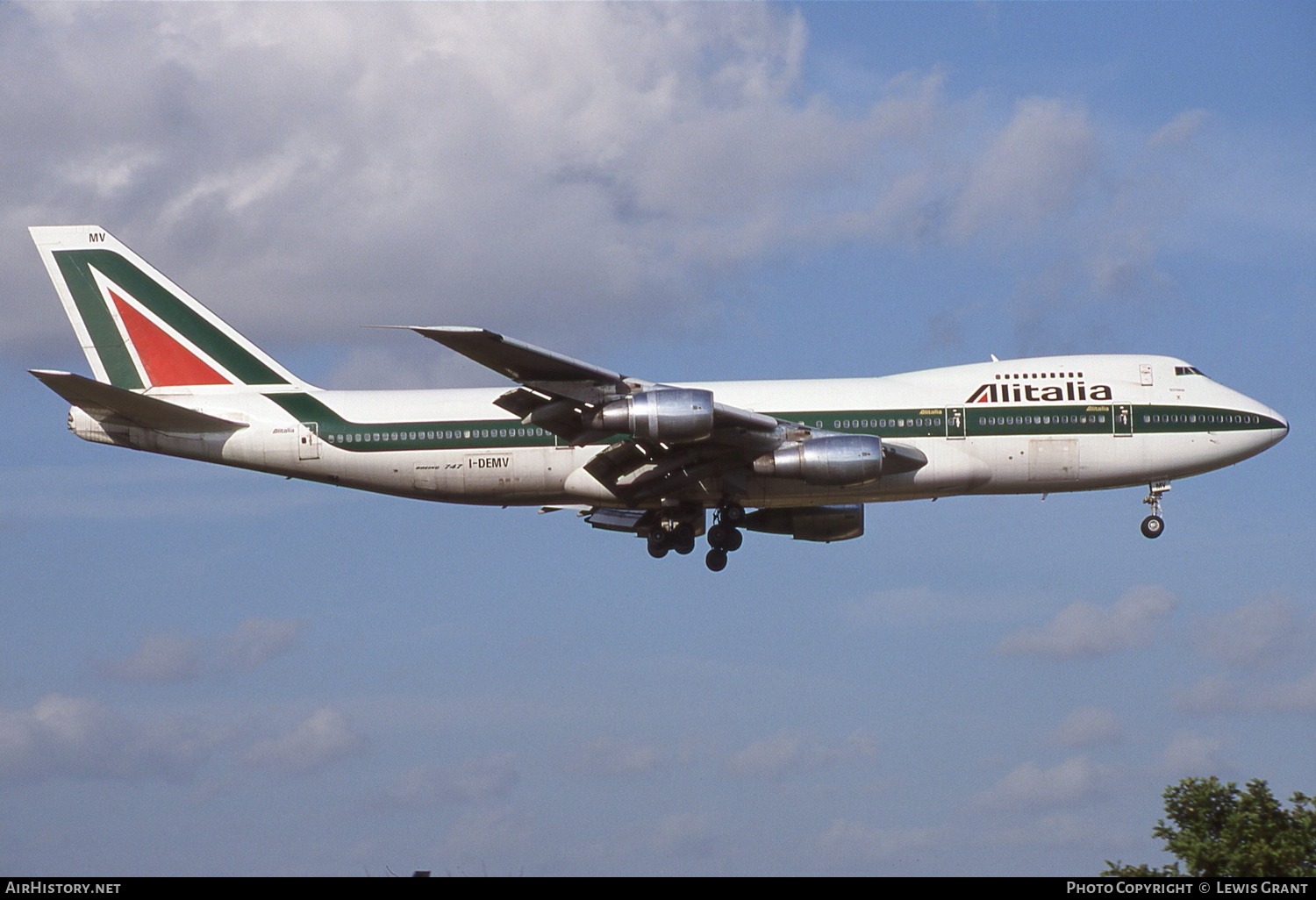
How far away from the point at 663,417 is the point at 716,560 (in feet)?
26.1

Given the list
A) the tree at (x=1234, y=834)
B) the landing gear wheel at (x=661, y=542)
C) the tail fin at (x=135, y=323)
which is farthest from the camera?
the landing gear wheel at (x=661, y=542)


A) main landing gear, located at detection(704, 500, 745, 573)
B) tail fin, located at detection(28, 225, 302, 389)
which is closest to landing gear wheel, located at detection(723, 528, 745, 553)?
main landing gear, located at detection(704, 500, 745, 573)

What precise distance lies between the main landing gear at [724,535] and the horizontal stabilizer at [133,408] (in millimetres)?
14867

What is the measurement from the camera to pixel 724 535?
46531 mm

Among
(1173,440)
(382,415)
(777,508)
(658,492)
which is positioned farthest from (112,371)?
(1173,440)

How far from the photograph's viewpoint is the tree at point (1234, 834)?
110 feet

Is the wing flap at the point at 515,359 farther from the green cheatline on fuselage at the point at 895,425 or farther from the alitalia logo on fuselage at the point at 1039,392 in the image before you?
the alitalia logo on fuselage at the point at 1039,392

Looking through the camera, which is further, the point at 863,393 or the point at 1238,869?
the point at 863,393

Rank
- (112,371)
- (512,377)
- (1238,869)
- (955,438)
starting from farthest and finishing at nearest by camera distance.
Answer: (112,371)
(955,438)
(512,377)
(1238,869)

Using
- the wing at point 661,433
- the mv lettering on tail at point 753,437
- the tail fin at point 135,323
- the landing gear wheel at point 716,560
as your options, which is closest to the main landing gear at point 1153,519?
the mv lettering on tail at point 753,437

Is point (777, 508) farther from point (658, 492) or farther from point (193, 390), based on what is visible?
point (193, 390)

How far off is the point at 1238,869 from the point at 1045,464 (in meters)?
14.5
